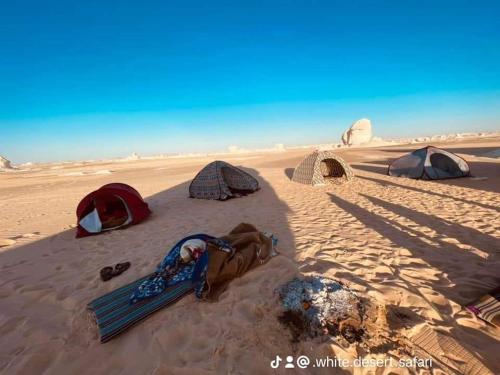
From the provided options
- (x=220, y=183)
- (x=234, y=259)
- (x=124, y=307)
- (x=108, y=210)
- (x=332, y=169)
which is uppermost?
(x=220, y=183)

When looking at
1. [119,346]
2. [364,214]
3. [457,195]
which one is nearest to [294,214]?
[364,214]

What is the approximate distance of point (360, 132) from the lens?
246 ft

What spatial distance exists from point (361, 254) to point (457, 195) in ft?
21.8

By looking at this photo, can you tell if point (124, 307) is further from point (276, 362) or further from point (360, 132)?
point (360, 132)

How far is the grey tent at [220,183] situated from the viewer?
9.87 meters

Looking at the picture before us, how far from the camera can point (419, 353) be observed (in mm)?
2459

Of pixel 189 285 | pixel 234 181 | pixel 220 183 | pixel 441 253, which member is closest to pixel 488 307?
pixel 441 253

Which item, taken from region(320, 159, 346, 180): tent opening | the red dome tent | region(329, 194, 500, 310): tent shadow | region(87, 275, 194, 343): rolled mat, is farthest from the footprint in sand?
region(320, 159, 346, 180): tent opening

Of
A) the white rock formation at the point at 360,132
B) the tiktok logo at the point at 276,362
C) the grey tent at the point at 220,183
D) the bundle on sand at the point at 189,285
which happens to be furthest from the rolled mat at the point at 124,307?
the white rock formation at the point at 360,132

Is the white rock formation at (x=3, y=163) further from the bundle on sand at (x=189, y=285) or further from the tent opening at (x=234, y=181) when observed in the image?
the bundle on sand at (x=189, y=285)

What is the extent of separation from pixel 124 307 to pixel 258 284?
2001mm

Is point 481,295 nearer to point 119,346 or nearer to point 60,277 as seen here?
point 119,346

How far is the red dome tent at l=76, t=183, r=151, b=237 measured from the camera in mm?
6875

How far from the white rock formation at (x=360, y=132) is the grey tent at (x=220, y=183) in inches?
2836
